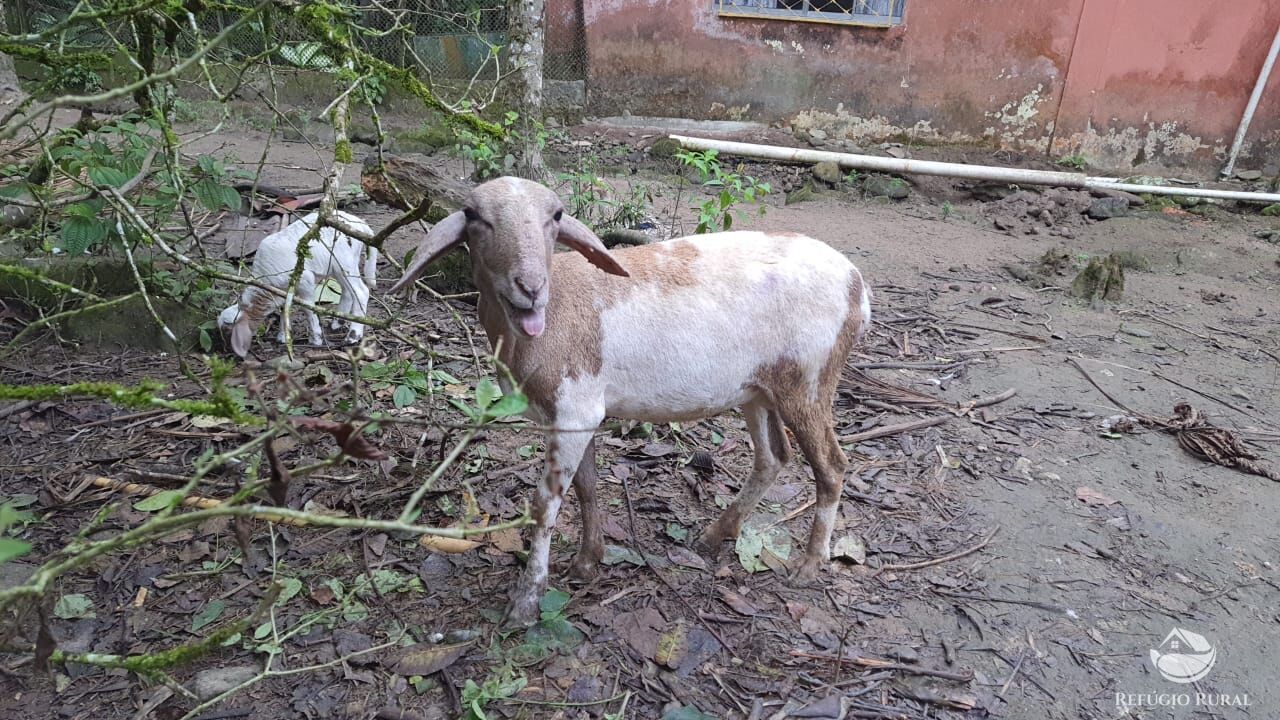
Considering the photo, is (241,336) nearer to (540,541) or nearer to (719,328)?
(540,541)

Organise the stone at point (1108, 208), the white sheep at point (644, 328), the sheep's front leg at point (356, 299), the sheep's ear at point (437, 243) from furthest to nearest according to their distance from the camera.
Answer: the stone at point (1108, 208), the sheep's front leg at point (356, 299), the white sheep at point (644, 328), the sheep's ear at point (437, 243)

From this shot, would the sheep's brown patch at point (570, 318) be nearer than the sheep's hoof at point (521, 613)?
Yes

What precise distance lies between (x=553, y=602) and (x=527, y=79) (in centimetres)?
460

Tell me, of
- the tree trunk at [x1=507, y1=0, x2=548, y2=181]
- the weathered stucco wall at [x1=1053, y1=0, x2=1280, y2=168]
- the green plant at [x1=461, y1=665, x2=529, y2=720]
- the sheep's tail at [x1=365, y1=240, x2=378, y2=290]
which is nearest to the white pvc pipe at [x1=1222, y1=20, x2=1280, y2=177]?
the weathered stucco wall at [x1=1053, y1=0, x2=1280, y2=168]

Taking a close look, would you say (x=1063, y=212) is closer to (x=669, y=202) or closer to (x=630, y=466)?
(x=669, y=202)

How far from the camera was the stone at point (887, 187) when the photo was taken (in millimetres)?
10812

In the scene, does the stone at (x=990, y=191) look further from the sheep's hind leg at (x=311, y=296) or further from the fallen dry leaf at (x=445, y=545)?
the fallen dry leaf at (x=445, y=545)

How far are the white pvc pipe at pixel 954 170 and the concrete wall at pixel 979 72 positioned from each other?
1.05m

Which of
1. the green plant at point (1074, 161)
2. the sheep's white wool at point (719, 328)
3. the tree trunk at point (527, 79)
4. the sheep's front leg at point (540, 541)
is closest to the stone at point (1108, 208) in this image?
the green plant at point (1074, 161)

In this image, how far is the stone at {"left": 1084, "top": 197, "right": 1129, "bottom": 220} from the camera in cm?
1027

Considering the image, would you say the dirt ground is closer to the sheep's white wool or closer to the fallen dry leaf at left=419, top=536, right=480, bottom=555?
the fallen dry leaf at left=419, top=536, right=480, bottom=555

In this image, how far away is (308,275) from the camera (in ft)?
19.0

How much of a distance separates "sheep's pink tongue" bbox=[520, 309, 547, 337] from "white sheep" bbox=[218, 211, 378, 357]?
2.76m

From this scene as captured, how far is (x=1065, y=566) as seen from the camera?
389cm
